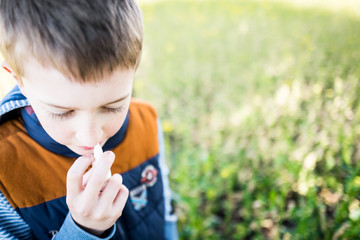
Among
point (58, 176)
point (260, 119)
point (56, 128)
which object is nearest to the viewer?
point (56, 128)

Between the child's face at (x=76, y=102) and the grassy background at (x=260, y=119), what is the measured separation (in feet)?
1.88

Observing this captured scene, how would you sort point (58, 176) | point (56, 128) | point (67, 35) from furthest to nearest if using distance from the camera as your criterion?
point (58, 176) → point (56, 128) → point (67, 35)

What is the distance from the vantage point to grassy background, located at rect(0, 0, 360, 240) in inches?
59.6

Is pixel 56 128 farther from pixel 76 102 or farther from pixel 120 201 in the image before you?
pixel 120 201

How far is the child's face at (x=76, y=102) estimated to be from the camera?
0.58 meters

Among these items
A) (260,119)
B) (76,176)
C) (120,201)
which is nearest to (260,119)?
(260,119)

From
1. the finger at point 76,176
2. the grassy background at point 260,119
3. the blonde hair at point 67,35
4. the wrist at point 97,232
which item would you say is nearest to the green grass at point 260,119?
the grassy background at point 260,119

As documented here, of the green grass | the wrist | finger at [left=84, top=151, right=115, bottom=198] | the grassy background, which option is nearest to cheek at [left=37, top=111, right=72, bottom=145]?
finger at [left=84, top=151, right=115, bottom=198]

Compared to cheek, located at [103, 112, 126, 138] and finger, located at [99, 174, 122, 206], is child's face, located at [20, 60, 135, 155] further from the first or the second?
finger, located at [99, 174, 122, 206]

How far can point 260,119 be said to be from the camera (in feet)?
6.89

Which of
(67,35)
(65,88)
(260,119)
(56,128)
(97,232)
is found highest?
(67,35)

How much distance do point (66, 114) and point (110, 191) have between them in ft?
Answer: 0.75

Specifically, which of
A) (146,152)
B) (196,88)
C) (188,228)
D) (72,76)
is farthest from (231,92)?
(72,76)

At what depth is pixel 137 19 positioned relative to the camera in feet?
2.24
